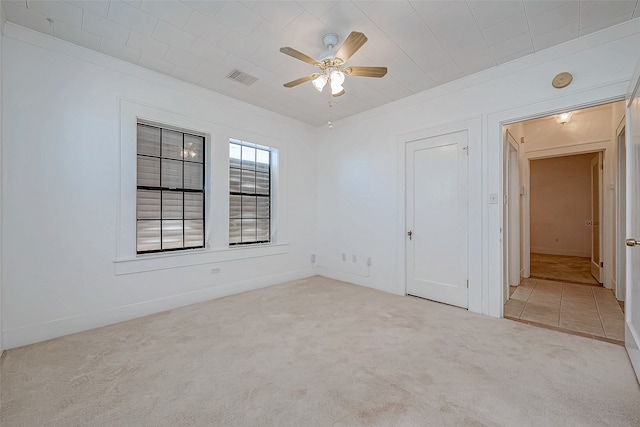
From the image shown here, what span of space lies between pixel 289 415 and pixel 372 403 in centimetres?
53

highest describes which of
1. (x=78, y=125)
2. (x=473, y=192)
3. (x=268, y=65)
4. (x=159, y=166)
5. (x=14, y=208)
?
(x=268, y=65)

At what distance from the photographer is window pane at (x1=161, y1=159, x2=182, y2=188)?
11.9ft

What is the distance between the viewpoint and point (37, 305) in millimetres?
2578

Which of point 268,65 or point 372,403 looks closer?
point 372,403

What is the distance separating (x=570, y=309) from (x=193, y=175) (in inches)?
206

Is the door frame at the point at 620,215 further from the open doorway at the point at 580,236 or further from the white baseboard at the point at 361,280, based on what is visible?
the white baseboard at the point at 361,280

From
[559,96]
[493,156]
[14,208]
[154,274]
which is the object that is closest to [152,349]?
[154,274]

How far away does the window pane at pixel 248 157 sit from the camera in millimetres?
4457

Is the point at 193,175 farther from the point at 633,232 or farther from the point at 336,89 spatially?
the point at 633,232

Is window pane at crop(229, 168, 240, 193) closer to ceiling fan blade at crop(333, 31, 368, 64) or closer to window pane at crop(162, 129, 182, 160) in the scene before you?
window pane at crop(162, 129, 182, 160)

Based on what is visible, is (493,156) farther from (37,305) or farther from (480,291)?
(37,305)

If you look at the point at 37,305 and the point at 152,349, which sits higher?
the point at 37,305

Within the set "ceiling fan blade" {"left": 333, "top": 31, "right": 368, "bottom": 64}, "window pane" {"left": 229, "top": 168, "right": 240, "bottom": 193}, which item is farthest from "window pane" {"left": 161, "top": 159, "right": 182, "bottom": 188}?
"ceiling fan blade" {"left": 333, "top": 31, "right": 368, "bottom": 64}

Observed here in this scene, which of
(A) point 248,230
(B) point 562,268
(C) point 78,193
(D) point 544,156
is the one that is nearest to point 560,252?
(B) point 562,268
